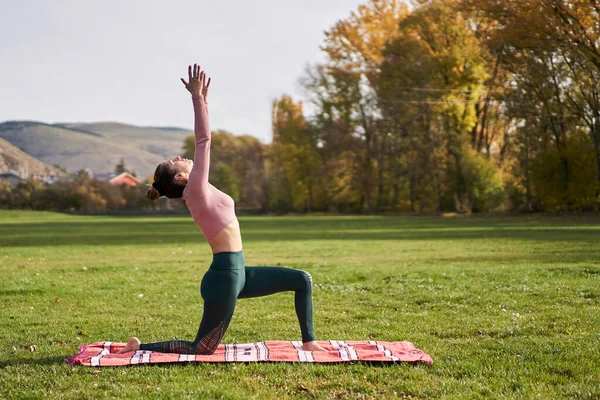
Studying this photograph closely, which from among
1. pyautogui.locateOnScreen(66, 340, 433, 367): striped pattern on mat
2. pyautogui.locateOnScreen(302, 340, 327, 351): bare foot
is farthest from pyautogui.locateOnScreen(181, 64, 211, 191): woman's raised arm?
pyautogui.locateOnScreen(302, 340, 327, 351): bare foot

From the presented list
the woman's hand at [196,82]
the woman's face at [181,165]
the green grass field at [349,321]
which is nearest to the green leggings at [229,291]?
the green grass field at [349,321]

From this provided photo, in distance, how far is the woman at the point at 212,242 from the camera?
253 inches

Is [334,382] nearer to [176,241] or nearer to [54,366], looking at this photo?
[54,366]

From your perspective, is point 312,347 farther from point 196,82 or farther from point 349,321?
point 196,82

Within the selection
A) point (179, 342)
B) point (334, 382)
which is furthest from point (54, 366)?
point (334, 382)

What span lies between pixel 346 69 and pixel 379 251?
135 feet

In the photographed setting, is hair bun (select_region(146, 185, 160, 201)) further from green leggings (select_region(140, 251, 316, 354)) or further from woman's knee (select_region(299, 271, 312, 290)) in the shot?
woman's knee (select_region(299, 271, 312, 290))

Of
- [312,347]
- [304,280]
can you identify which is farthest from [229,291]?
[312,347]

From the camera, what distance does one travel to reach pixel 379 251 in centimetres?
2212

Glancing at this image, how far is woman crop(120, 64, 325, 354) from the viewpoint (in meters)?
6.43

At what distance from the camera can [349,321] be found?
31.0 ft

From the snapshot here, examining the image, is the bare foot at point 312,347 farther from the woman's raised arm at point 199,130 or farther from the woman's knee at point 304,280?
the woman's raised arm at point 199,130

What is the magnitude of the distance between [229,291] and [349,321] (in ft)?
10.9

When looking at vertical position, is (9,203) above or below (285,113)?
below
